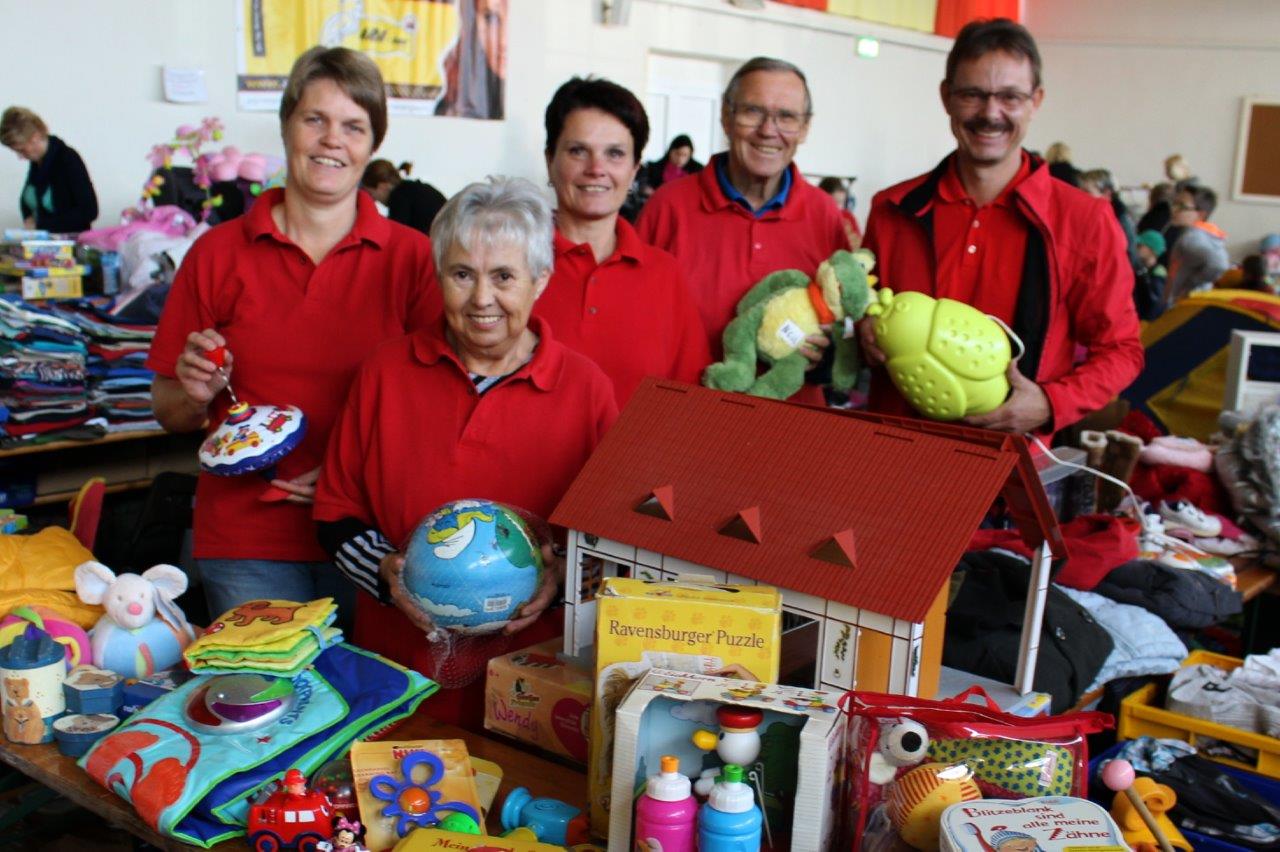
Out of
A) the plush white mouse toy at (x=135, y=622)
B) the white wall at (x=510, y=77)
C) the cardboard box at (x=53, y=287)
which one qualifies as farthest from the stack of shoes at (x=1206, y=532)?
the white wall at (x=510, y=77)

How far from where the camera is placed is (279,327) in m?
2.29

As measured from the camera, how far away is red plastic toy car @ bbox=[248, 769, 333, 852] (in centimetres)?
148

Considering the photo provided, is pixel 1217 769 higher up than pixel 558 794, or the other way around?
pixel 558 794

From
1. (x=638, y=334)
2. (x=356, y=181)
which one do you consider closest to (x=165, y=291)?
(x=356, y=181)

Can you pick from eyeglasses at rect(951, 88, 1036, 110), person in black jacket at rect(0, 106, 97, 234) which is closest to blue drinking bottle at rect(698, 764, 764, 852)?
eyeglasses at rect(951, 88, 1036, 110)

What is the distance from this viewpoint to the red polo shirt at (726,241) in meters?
2.84

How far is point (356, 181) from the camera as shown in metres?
2.38

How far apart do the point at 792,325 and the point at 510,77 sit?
23.6 feet

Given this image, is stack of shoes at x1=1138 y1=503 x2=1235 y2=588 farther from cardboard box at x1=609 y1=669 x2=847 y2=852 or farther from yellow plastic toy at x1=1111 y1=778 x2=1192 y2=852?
cardboard box at x1=609 y1=669 x2=847 y2=852

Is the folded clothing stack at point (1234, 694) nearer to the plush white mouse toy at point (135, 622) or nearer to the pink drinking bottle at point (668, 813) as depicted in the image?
the pink drinking bottle at point (668, 813)

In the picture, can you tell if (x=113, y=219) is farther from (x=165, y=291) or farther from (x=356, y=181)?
(x=356, y=181)

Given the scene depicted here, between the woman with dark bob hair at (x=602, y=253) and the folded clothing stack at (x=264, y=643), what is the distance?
886 mm

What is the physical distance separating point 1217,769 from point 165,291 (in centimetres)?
371

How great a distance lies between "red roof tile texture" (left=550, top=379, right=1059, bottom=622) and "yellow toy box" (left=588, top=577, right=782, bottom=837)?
0.13m
